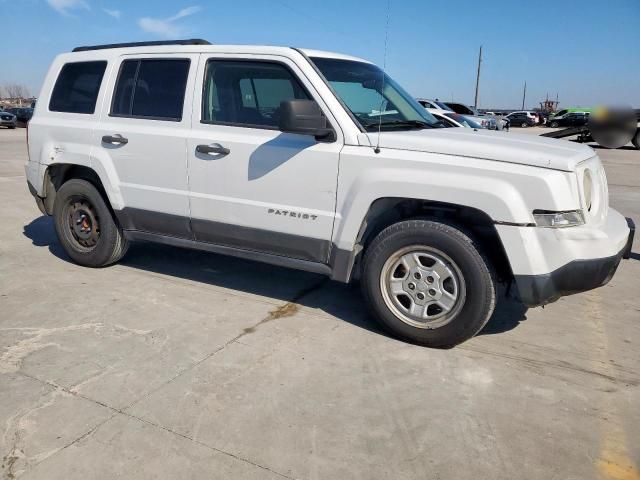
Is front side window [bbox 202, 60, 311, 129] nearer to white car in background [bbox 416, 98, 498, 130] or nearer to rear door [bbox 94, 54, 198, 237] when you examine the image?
rear door [bbox 94, 54, 198, 237]

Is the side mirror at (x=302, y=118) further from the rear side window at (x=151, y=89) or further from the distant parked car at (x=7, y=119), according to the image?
the distant parked car at (x=7, y=119)

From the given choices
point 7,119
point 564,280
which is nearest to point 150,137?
point 564,280

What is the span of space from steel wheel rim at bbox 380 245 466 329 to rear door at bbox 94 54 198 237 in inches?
70.2

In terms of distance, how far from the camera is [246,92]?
411 cm

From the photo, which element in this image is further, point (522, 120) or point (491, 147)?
point (522, 120)

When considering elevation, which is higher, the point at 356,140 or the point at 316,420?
the point at 356,140

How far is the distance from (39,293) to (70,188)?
1074mm

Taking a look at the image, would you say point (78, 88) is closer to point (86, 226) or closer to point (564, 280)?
point (86, 226)

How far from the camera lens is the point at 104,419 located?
2.72m

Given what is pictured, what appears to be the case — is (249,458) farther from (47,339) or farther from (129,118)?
(129,118)

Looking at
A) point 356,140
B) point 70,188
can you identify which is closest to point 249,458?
point 356,140

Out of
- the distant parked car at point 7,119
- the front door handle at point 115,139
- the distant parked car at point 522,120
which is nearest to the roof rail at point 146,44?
the front door handle at point 115,139

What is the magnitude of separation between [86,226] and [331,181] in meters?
2.70

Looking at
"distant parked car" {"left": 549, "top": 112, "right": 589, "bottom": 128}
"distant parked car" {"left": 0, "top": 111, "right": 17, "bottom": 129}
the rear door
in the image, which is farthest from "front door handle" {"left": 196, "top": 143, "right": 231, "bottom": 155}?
"distant parked car" {"left": 0, "top": 111, "right": 17, "bottom": 129}
